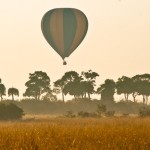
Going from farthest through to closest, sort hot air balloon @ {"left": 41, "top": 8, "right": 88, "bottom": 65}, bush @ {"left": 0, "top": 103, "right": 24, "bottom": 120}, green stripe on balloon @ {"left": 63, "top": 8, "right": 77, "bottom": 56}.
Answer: bush @ {"left": 0, "top": 103, "right": 24, "bottom": 120}, green stripe on balloon @ {"left": 63, "top": 8, "right": 77, "bottom": 56}, hot air balloon @ {"left": 41, "top": 8, "right": 88, "bottom": 65}

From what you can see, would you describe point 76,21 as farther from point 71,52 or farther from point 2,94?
point 2,94

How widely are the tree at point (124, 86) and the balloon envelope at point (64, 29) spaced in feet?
189

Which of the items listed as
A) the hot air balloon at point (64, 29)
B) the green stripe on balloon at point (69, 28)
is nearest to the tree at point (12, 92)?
the hot air balloon at point (64, 29)

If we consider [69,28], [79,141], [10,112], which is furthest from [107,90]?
→ [79,141]

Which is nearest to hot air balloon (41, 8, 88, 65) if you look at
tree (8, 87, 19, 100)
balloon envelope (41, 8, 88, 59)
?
balloon envelope (41, 8, 88, 59)

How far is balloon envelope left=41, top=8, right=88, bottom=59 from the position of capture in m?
43.4

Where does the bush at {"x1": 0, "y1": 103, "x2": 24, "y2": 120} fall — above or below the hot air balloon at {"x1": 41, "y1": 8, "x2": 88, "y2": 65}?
below

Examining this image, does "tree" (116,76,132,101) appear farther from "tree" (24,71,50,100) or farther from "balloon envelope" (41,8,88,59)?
"balloon envelope" (41,8,88,59)

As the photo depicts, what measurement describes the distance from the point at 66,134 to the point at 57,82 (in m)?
90.2

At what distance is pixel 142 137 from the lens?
1330 centimetres

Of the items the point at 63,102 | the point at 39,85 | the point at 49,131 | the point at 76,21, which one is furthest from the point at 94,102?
the point at 49,131

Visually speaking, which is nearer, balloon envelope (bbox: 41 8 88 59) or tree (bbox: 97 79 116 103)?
balloon envelope (bbox: 41 8 88 59)

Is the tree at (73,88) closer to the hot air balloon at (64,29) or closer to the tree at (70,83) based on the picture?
the tree at (70,83)

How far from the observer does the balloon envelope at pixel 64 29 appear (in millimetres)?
43438
